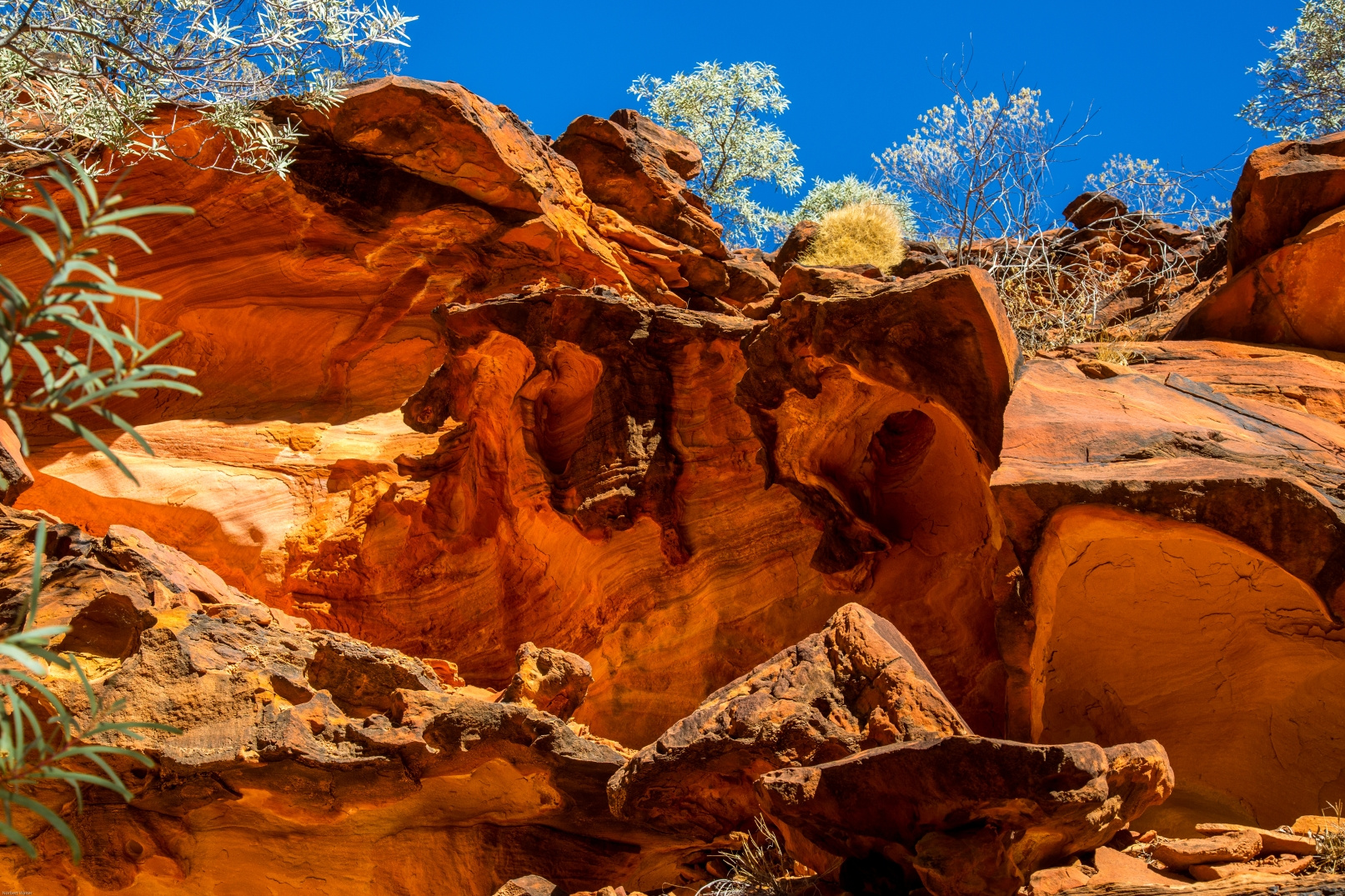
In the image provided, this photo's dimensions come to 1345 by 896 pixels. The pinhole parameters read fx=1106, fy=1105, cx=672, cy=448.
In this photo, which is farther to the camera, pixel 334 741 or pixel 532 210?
pixel 532 210

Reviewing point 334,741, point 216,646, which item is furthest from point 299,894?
point 216,646

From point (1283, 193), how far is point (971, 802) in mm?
5678

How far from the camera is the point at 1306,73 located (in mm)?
15859

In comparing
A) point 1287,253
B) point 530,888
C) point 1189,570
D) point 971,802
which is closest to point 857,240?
point 1287,253

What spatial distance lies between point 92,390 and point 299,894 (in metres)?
4.33

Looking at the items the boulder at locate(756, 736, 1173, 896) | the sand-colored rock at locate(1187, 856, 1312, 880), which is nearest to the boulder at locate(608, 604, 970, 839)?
the boulder at locate(756, 736, 1173, 896)

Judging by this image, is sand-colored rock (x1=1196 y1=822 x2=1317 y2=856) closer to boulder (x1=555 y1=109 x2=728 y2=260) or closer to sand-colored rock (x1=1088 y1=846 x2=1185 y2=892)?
sand-colored rock (x1=1088 y1=846 x2=1185 y2=892)

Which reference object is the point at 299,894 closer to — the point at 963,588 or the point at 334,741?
the point at 334,741

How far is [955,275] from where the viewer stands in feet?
21.4

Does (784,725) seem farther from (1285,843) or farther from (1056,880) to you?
(1285,843)

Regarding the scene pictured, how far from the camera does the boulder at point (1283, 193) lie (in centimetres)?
774

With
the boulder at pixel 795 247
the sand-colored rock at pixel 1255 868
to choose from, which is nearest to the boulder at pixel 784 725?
the sand-colored rock at pixel 1255 868

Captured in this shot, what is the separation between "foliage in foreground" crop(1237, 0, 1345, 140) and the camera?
15297 mm

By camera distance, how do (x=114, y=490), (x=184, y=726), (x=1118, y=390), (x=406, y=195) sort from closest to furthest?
(x=184, y=726) < (x=1118, y=390) < (x=114, y=490) < (x=406, y=195)
